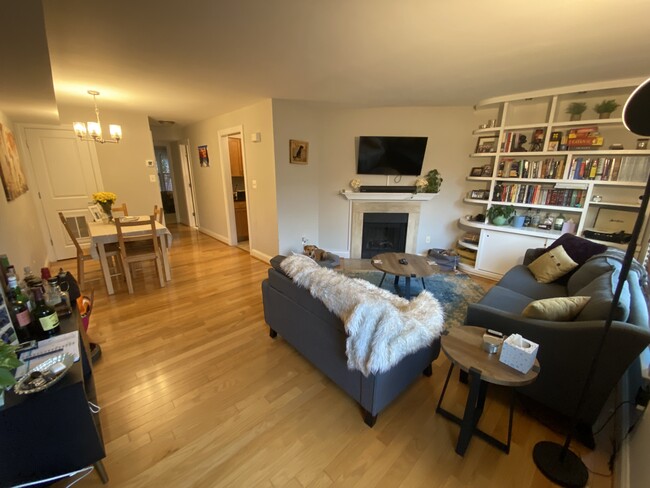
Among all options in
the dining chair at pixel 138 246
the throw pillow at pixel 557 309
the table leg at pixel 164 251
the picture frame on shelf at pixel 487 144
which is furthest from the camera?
the picture frame on shelf at pixel 487 144

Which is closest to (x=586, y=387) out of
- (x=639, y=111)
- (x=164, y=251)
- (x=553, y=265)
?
(x=639, y=111)

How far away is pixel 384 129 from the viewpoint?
4.31m

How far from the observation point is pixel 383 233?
16.0 ft

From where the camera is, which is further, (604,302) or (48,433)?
(604,302)

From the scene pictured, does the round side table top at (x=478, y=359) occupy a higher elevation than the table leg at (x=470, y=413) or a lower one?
higher

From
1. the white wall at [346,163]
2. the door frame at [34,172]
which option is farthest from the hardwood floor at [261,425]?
the door frame at [34,172]

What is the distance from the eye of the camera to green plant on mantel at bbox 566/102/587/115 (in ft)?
10.3

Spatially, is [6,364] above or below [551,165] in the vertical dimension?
below

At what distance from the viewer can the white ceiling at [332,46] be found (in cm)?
157

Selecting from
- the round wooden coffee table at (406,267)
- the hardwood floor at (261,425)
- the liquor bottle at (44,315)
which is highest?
the liquor bottle at (44,315)

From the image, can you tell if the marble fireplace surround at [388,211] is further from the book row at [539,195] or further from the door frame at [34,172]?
the door frame at [34,172]

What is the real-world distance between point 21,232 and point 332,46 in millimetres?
3617

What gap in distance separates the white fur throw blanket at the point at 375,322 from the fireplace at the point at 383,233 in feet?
9.74

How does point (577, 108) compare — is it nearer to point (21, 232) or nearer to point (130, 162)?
point (21, 232)
